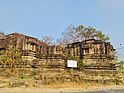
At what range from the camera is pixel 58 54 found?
25.2m

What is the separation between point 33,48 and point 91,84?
8399mm

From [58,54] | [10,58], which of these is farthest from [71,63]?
[10,58]

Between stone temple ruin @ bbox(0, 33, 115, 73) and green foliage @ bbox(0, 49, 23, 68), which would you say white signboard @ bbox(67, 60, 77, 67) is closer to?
stone temple ruin @ bbox(0, 33, 115, 73)

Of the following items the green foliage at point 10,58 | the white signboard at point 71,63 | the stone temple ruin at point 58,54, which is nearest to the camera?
the green foliage at point 10,58

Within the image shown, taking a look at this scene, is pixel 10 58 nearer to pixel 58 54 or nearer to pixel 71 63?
pixel 58 54

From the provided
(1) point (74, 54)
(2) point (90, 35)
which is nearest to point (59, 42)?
(2) point (90, 35)

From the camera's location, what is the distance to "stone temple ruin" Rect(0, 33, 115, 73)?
24.2 meters

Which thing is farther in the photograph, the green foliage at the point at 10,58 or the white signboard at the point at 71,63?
the white signboard at the point at 71,63

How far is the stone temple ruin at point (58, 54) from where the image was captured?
79.4ft

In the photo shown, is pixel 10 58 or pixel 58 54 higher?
pixel 58 54

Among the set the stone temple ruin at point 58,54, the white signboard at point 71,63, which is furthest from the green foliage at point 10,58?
the white signboard at point 71,63

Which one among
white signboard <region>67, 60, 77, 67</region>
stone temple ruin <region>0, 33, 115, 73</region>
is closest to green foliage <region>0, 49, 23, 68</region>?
stone temple ruin <region>0, 33, 115, 73</region>

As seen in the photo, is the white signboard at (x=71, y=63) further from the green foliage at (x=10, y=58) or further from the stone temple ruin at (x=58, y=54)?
the green foliage at (x=10, y=58)

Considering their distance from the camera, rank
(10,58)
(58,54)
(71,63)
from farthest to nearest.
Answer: (58,54)
(71,63)
(10,58)
